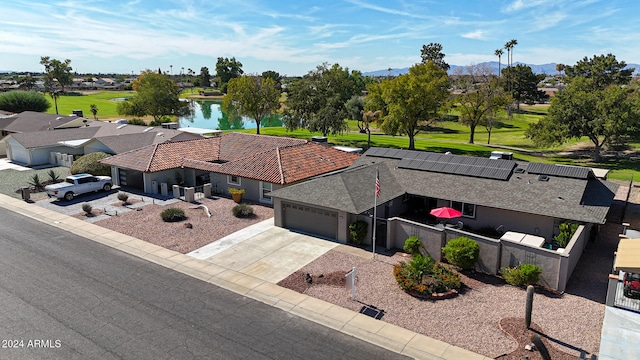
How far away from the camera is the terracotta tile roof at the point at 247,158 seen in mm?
31128

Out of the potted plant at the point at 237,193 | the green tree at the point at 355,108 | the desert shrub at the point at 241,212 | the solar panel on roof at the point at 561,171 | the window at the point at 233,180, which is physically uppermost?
the green tree at the point at 355,108

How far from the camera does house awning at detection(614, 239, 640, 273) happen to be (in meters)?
15.9

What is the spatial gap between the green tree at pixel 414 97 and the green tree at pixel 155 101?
4445 cm

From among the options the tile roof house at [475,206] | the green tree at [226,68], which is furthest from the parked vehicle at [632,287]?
the green tree at [226,68]

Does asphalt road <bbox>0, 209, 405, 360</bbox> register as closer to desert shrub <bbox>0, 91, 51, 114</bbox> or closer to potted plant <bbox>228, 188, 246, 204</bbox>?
potted plant <bbox>228, 188, 246, 204</bbox>

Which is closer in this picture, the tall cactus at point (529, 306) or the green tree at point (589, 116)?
the tall cactus at point (529, 306)

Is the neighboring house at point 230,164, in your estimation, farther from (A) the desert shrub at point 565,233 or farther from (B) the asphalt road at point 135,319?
(A) the desert shrub at point 565,233

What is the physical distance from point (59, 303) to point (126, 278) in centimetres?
289

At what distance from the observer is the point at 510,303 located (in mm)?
16719

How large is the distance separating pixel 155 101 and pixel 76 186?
4910 centimetres

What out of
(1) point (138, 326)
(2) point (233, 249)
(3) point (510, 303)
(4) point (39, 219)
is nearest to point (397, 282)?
(3) point (510, 303)

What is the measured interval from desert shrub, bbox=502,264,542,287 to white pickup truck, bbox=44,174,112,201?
100 ft

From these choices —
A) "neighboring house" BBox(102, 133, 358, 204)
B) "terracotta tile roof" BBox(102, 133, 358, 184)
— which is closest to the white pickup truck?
"neighboring house" BBox(102, 133, 358, 204)

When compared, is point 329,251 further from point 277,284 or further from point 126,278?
point 126,278
